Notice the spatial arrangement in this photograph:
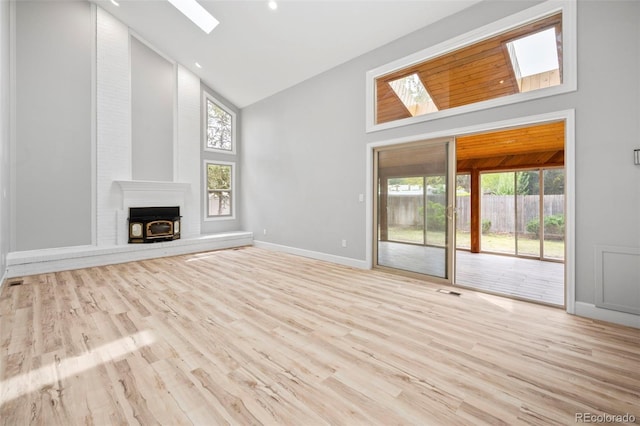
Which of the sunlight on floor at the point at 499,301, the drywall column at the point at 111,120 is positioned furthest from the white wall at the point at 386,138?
the drywall column at the point at 111,120

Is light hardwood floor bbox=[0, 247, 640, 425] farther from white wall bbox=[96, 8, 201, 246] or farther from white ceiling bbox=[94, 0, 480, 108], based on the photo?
white ceiling bbox=[94, 0, 480, 108]

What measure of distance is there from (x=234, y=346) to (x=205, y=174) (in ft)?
18.2

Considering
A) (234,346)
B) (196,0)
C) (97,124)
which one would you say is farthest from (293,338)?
(97,124)

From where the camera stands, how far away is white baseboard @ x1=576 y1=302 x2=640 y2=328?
2480mm

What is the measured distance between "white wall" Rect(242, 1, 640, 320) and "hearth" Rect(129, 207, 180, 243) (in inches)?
71.9

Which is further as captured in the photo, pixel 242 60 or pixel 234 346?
pixel 242 60

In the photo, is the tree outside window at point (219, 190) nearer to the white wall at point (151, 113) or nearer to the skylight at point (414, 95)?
the white wall at point (151, 113)

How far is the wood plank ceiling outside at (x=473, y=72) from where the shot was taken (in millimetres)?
3170

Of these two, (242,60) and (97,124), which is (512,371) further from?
(97,124)

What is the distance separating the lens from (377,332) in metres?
2.39

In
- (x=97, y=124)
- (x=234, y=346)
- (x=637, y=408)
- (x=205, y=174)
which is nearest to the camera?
(x=637, y=408)

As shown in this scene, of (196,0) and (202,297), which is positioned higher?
(196,0)

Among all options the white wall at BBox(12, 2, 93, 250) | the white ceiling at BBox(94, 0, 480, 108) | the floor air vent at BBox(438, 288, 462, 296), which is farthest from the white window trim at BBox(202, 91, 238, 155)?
the floor air vent at BBox(438, 288, 462, 296)

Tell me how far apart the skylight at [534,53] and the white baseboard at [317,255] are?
332 centimetres
